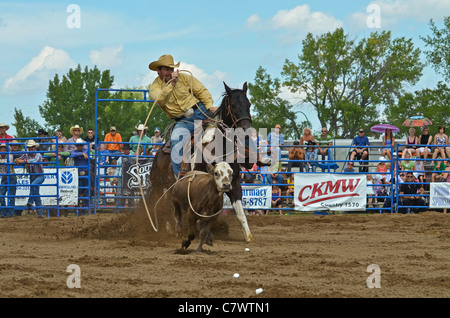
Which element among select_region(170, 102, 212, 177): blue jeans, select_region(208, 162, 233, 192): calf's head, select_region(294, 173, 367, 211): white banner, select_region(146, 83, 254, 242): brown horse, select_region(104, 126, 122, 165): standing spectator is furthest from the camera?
select_region(104, 126, 122, 165): standing spectator

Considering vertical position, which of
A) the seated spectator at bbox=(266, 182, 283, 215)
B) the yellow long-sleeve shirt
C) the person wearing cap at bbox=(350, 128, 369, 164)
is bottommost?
the seated spectator at bbox=(266, 182, 283, 215)

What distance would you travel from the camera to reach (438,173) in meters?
16.8

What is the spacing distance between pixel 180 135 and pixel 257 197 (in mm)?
6341

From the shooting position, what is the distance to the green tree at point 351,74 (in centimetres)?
4469

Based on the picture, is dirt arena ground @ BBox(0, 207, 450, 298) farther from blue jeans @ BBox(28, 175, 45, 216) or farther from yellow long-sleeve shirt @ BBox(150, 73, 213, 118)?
blue jeans @ BBox(28, 175, 45, 216)

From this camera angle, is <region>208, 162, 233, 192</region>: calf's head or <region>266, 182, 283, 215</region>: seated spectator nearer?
<region>208, 162, 233, 192</region>: calf's head

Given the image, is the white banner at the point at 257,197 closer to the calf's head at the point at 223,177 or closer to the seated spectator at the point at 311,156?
the seated spectator at the point at 311,156

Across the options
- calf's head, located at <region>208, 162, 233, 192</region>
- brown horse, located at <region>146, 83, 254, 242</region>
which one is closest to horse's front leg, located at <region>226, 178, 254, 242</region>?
brown horse, located at <region>146, 83, 254, 242</region>

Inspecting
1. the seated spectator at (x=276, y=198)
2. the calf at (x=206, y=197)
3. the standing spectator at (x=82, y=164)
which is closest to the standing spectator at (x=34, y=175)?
the standing spectator at (x=82, y=164)

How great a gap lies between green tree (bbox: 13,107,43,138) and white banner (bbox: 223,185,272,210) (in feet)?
130

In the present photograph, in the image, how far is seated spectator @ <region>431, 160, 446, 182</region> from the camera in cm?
1627
